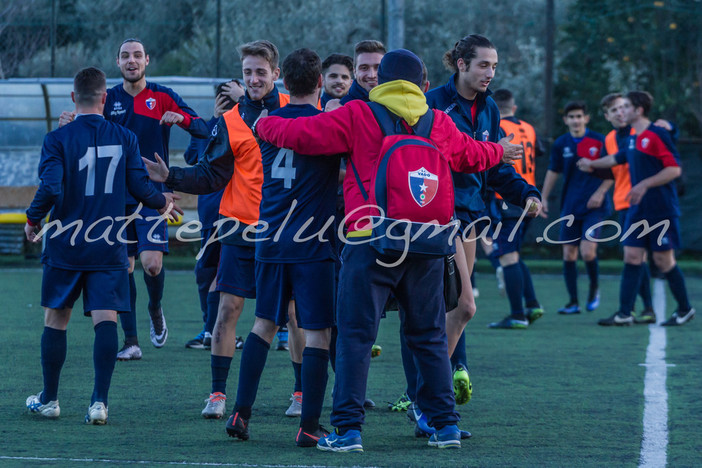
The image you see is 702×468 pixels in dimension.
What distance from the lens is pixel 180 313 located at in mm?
11734

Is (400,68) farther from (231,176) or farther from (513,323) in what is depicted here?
(513,323)

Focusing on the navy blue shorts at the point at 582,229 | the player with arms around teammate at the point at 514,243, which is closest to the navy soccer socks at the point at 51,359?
the player with arms around teammate at the point at 514,243

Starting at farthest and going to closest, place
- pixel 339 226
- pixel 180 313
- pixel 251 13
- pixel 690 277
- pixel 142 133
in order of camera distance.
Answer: pixel 251 13 < pixel 690 277 < pixel 180 313 < pixel 142 133 < pixel 339 226

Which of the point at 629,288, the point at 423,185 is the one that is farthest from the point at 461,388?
the point at 629,288

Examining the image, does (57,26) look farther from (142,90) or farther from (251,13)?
(142,90)

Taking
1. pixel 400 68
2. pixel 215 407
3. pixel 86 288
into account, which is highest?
pixel 400 68

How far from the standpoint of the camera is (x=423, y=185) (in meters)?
5.13

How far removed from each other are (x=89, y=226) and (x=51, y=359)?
73 cm

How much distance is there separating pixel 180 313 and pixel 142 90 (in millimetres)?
3890

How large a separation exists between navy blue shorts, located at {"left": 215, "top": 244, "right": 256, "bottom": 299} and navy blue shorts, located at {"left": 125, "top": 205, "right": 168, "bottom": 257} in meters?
2.34

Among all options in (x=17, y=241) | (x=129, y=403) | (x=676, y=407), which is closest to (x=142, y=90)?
(x=129, y=403)

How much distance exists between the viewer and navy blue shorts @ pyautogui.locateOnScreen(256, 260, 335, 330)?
5430 millimetres

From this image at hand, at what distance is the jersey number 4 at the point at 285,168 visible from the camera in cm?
544

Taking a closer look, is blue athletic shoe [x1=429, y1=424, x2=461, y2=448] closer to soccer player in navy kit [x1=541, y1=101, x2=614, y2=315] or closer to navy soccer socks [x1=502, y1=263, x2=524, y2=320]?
navy soccer socks [x1=502, y1=263, x2=524, y2=320]
